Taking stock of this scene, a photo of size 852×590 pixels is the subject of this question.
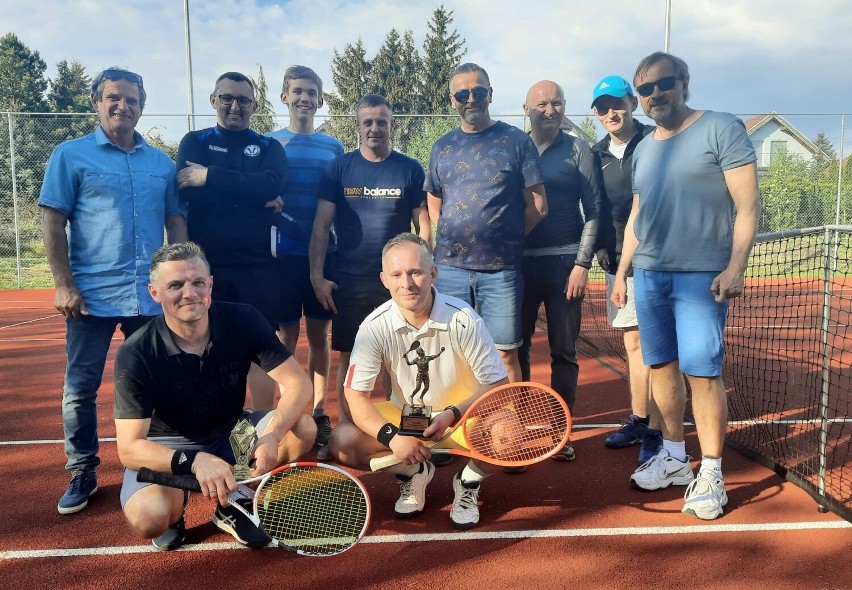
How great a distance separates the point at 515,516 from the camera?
344cm

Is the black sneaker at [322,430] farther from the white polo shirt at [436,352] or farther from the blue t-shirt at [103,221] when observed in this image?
the blue t-shirt at [103,221]

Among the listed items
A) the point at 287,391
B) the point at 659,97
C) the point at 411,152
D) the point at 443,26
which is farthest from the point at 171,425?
the point at 443,26

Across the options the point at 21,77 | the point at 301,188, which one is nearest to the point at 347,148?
the point at 301,188

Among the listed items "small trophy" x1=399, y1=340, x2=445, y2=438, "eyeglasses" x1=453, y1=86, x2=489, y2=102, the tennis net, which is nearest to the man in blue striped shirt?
"eyeglasses" x1=453, y1=86, x2=489, y2=102

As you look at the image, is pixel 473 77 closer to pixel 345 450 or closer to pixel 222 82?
pixel 222 82

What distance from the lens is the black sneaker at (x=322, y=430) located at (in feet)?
14.6

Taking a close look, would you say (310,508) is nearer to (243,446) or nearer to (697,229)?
(243,446)

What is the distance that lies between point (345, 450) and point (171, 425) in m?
0.88

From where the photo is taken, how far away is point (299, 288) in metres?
4.66

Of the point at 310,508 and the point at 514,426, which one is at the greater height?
the point at 514,426

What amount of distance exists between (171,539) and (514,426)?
1758 millimetres

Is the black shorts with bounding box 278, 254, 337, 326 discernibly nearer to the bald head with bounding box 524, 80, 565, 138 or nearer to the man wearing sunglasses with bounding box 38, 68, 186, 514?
Answer: the man wearing sunglasses with bounding box 38, 68, 186, 514

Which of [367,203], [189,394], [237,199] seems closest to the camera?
[189,394]

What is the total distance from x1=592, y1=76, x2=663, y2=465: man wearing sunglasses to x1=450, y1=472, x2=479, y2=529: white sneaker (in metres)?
1.47
